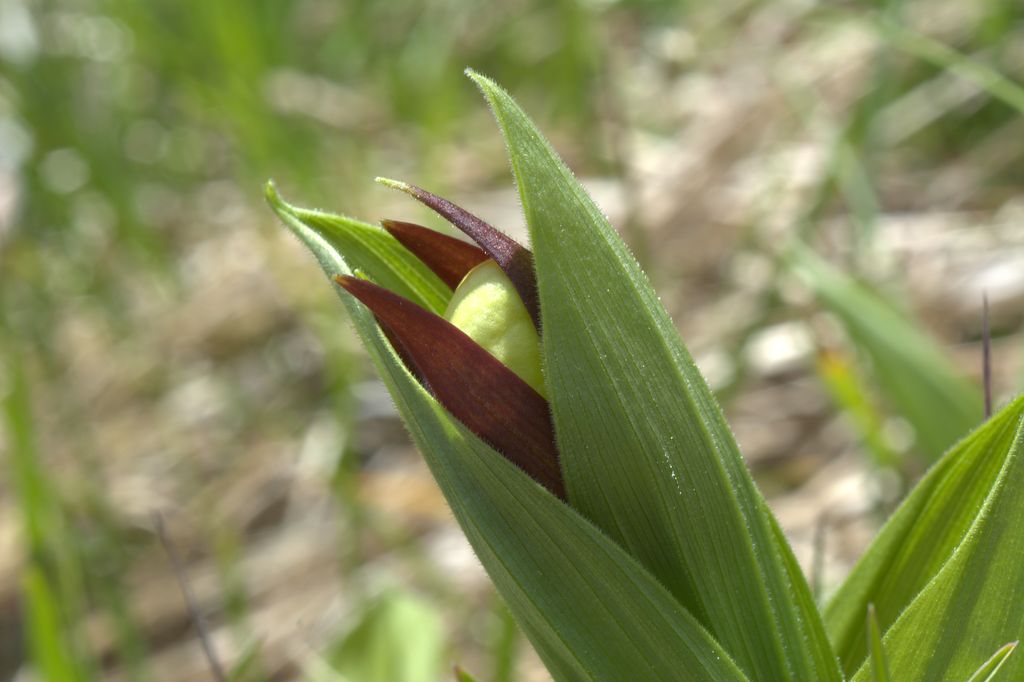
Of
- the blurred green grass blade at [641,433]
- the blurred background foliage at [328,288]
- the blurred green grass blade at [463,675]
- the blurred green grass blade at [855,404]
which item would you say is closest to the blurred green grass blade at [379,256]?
the blurred green grass blade at [641,433]

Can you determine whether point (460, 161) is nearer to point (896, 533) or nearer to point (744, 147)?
point (744, 147)

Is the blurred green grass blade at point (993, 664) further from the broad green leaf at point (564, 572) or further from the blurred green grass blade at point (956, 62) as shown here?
the blurred green grass blade at point (956, 62)

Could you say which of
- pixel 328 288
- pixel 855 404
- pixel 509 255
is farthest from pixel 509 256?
pixel 328 288

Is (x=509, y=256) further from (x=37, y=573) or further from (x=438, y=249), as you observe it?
(x=37, y=573)

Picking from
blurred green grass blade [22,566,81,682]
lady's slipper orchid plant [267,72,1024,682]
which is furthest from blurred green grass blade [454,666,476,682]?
blurred green grass blade [22,566,81,682]

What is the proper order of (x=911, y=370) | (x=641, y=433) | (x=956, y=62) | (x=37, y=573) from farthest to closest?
(x=956, y=62)
(x=911, y=370)
(x=37, y=573)
(x=641, y=433)
